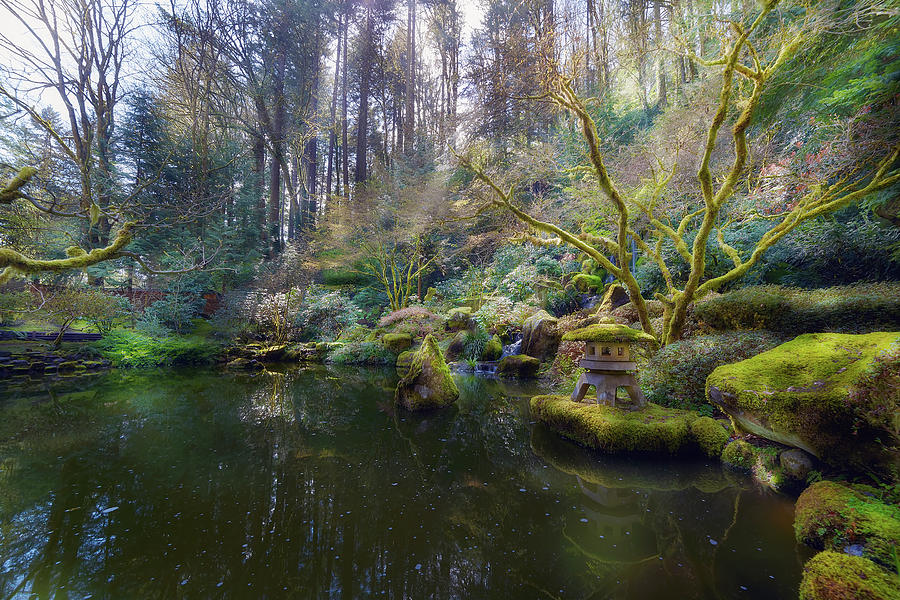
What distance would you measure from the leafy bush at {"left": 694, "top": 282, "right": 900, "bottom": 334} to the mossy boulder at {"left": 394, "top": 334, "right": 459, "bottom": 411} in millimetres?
4280

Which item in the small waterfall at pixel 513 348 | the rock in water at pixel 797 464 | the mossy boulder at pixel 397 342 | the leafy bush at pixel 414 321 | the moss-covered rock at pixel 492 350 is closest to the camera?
the rock in water at pixel 797 464

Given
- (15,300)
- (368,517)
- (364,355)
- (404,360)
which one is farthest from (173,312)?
(368,517)

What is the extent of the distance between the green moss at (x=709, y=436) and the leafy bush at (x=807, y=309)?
221cm

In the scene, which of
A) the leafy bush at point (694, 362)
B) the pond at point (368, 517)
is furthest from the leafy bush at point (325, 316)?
the leafy bush at point (694, 362)

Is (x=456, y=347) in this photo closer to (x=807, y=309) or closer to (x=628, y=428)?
(x=628, y=428)

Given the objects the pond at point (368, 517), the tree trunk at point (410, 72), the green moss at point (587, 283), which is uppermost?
the tree trunk at point (410, 72)

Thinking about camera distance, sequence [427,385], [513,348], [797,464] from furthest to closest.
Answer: [513,348], [427,385], [797,464]

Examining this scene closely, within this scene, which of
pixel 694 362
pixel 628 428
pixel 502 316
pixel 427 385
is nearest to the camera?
pixel 628 428

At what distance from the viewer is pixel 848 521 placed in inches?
73.8

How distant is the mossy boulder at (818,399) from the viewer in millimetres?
2096

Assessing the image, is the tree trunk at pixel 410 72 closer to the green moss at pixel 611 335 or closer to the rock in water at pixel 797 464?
the green moss at pixel 611 335

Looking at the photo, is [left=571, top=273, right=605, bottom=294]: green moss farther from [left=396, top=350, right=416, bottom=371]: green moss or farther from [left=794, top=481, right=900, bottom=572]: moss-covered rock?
[left=794, top=481, right=900, bottom=572]: moss-covered rock

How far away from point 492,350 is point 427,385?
419 cm

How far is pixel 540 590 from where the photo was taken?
1719mm
